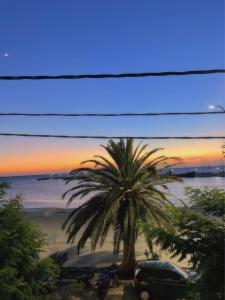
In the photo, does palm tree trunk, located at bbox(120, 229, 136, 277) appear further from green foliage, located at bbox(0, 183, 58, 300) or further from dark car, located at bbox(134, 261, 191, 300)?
green foliage, located at bbox(0, 183, 58, 300)

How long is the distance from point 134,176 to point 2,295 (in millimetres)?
12443

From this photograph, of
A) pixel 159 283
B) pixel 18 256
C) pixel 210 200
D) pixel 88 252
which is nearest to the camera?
pixel 210 200

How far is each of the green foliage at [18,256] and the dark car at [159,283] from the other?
302 inches

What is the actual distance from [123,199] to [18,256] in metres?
11.0

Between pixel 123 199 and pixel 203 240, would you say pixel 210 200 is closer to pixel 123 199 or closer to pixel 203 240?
pixel 203 240

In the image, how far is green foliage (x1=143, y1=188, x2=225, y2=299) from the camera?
6598 millimetres

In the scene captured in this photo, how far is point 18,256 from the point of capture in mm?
8867

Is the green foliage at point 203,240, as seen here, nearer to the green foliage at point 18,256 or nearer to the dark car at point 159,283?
the green foliage at point 18,256

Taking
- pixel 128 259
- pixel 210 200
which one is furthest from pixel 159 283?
pixel 210 200

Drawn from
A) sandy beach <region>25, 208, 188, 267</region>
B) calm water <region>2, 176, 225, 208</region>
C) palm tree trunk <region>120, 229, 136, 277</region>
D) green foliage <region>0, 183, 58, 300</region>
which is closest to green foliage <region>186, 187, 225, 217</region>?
green foliage <region>0, 183, 58, 300</region>

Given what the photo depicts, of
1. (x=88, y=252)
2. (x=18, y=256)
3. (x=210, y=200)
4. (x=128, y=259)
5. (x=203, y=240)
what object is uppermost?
(x=210, y=200)

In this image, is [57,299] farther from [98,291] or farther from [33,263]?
[33,263]

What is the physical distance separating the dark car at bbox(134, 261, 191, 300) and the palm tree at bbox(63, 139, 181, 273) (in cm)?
223

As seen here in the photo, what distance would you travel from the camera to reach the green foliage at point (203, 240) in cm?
660
